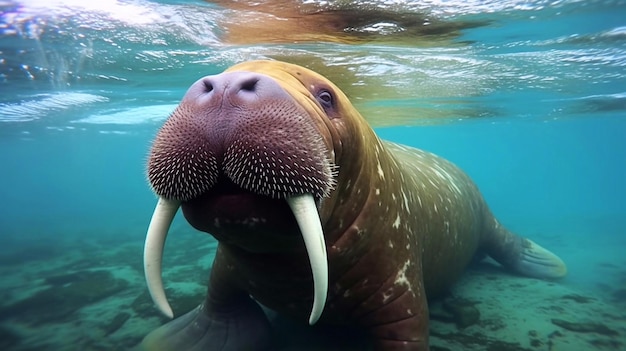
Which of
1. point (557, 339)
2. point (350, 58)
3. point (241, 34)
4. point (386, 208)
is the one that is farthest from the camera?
point (350, 58)

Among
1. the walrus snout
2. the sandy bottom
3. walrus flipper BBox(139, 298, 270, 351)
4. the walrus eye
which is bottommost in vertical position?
the sandy bottom

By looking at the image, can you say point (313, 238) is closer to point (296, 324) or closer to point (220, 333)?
point (220, 333)

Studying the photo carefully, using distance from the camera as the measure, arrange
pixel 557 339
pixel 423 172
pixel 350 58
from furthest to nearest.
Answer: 1. pixel 350 58
2. pixel 423 172
3. pixel 557 339

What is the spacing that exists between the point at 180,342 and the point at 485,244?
199 inches

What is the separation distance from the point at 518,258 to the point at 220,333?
535cm

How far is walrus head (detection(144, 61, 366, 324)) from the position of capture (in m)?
1.95

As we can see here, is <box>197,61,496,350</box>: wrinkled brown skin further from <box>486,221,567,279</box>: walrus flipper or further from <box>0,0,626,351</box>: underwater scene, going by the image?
<box>486,221,567,279</box>: walrus flipper

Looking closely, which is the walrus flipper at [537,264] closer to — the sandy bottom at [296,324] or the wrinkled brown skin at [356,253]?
the sandy bottom at [296,324]

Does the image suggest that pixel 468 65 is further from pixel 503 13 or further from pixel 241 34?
pixel 241 34

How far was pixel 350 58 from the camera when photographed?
31.4ft

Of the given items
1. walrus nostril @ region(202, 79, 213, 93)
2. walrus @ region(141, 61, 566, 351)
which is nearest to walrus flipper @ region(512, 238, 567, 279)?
walrus @ region(141, 61, 566, 351)

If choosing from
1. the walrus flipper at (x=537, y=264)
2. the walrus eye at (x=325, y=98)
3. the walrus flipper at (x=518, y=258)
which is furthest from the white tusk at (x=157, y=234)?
the walrus flipper at (x=537, y=264)

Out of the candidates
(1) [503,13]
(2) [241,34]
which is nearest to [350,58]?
(2) [241,34]

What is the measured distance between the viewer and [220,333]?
13.1 ft
